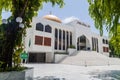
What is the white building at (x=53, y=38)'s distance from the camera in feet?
101

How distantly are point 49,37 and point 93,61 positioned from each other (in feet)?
29.1

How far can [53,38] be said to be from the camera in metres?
34.9

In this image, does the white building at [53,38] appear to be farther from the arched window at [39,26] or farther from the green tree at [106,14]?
the green tree at [106,14]

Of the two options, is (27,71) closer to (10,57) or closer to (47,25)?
(10,57)

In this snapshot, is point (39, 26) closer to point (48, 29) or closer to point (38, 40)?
point (48, 29)

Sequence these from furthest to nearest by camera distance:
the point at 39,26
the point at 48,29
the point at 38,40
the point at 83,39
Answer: the point at 83,39 → the point at 48,29 → the point at 39,26 → the point at 38,40

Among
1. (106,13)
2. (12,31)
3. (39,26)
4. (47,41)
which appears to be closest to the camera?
(106,13)

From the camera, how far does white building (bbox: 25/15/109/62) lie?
30734mm

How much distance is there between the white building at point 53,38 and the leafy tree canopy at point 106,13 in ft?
73.5

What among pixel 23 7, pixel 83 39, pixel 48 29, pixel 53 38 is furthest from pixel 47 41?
pixel 23 7

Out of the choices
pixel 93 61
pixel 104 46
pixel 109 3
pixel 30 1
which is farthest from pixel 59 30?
pixel 109 3

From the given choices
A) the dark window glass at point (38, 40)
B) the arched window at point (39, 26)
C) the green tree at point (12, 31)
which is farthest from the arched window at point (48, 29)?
the green tree at point (12, 31)

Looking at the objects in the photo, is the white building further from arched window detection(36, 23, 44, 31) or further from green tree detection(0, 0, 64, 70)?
green tree detection(0, 0, 64, 70)

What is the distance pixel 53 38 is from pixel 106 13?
30.1 meters
